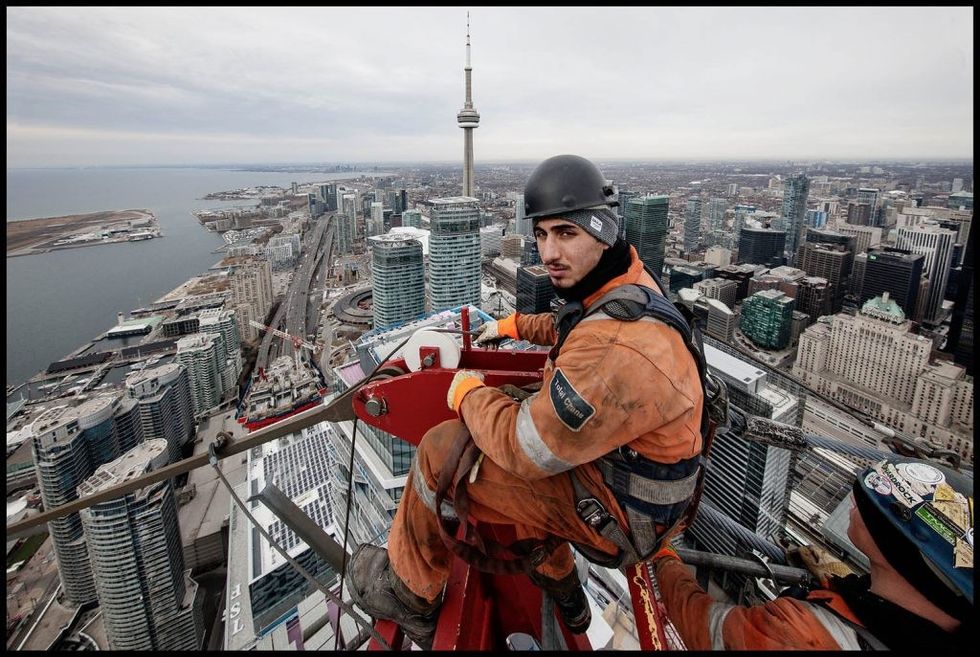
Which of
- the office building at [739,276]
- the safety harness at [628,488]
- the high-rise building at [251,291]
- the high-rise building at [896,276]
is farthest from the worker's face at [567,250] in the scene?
the office building at [739,276]

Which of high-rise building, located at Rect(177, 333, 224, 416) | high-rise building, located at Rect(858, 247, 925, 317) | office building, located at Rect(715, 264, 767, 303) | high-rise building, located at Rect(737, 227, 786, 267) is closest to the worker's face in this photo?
high-rise building, located at Rect(177, 333, 224, 416)

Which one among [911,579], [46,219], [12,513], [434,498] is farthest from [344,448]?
[46,219]

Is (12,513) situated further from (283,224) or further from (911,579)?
(283,224)

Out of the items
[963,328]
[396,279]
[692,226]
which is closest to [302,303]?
[396,279]

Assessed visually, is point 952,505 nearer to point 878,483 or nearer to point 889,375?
point 878,483

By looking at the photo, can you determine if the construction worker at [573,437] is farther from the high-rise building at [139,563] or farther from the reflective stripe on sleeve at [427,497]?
the high-rise building at [139,563]

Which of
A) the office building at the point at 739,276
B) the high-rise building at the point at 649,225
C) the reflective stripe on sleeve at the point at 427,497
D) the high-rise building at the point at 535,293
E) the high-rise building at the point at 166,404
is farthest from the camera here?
the high-rise building at the point at 649,225
